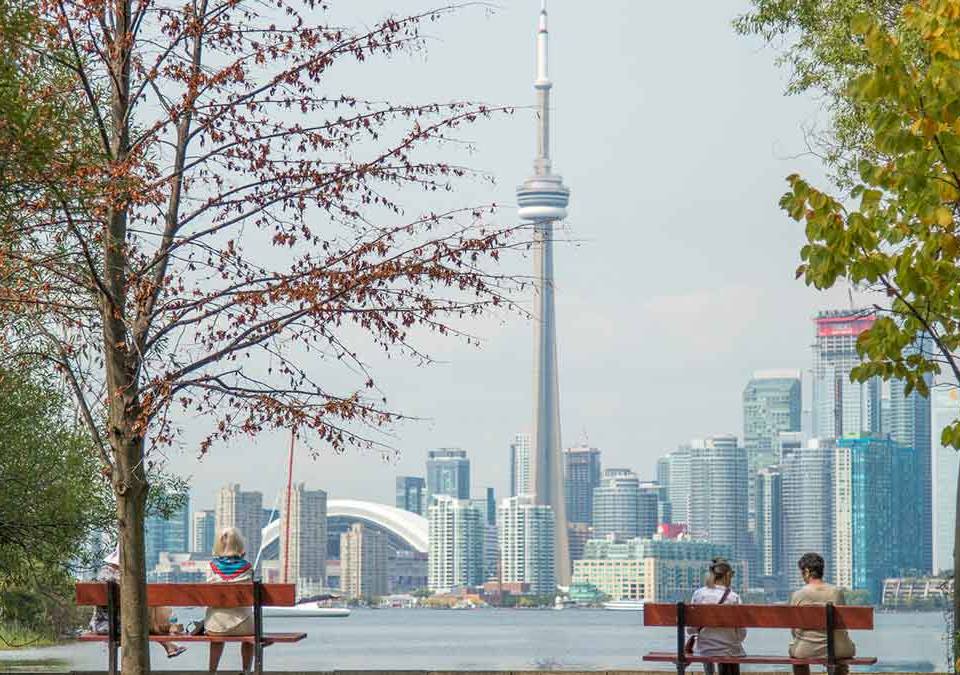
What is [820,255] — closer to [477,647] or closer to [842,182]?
[842,182]

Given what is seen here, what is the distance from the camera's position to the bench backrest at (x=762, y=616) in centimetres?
1344

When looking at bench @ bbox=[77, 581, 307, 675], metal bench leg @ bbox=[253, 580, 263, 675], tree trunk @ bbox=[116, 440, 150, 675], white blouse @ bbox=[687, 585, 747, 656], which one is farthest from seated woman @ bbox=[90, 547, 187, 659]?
white blouse @ bbox=[687, 585, 747, 656]

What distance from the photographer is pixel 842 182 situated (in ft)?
61.7

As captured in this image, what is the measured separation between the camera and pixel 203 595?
14031 millimetres

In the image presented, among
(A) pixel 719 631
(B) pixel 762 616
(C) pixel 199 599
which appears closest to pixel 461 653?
(A) pixel 719 631

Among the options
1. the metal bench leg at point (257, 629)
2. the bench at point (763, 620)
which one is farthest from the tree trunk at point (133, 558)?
the bench at point (763, 620)

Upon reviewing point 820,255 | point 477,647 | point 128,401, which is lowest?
point 477,647

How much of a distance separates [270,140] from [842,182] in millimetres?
8036

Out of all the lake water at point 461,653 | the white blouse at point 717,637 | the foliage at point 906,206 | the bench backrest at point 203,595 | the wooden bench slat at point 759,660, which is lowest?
the lake water at point 461,653

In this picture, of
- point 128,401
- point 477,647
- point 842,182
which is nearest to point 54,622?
point 842,182

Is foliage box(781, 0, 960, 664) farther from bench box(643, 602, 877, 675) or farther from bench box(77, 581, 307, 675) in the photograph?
bench box(77, 581, 307, 675)

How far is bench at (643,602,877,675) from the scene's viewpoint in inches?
530

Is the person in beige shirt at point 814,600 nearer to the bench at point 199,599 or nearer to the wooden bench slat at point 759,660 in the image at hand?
the wooden bench slat at point 759,660

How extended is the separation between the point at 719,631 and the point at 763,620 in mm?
688
